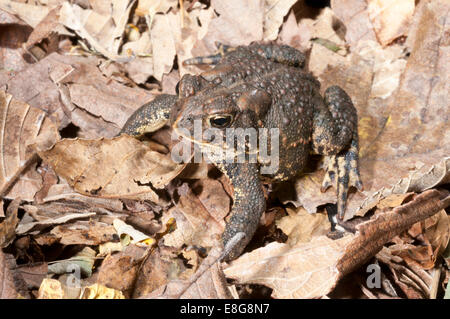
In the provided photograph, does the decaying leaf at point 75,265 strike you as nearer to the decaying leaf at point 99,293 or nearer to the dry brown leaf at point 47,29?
the decaying leaf at point 99,293

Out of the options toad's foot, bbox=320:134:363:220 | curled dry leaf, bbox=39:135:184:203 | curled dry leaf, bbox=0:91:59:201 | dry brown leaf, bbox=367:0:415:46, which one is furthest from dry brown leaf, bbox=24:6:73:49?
dry brown leaf, bbox=367:0:415:46

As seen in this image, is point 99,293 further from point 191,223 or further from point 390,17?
point 390,17

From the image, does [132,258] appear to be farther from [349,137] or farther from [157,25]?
[157,25]

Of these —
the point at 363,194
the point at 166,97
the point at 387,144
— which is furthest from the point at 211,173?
the point at 387,144

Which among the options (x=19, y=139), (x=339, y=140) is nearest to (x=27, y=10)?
(x=19, y=139)

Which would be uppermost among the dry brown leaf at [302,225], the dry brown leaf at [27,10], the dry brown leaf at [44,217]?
the dry brown leaf at [27,10]

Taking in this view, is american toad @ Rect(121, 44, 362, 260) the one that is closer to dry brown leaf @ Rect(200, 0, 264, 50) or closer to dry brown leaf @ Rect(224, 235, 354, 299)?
dry brown leaf @ Rect(224, 235, 354, 299)

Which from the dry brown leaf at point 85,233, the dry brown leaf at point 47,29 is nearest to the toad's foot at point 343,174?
the dry brown leaf at point 85,233
